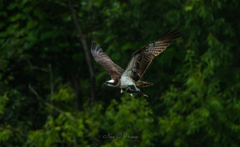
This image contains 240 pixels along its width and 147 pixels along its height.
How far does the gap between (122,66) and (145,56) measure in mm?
3938

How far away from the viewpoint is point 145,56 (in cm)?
477

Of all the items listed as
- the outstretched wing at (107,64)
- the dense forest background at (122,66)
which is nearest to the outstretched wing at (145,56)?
the outstretched wing at (107,64)

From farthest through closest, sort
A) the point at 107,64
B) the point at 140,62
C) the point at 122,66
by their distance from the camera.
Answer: the point at 122,66 < the point at 107,64 < the point at 140,62

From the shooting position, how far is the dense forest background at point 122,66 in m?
7.73

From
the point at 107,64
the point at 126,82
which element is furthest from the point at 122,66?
the point at 126,82

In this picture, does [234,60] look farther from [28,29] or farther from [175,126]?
[28,29]

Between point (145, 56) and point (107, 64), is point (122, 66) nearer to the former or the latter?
point (107, 64)

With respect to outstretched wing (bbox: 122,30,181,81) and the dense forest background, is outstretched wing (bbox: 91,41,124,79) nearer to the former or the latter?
outstretched wing (bbox: 122,30,181,81)

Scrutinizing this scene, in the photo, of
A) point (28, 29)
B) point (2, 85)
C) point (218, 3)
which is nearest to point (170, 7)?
point (218, 3)

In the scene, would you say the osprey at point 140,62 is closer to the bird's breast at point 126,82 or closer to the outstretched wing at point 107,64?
the bird's breast at point 126,82

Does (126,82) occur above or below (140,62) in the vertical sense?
below

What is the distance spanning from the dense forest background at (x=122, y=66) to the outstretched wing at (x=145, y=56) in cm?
272

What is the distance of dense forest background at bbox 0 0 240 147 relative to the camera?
→ 25.4 ft

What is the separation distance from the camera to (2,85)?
9531 millimetres
